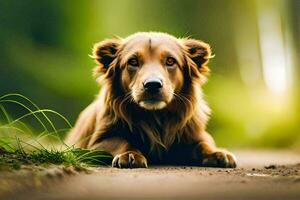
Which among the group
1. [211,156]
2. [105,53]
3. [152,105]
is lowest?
[211,156]

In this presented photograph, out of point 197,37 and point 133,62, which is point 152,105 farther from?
point 197,37

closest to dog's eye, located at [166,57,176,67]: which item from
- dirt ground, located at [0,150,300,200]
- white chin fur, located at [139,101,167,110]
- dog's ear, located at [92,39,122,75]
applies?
white chin fur, located at [139,101,167,110]

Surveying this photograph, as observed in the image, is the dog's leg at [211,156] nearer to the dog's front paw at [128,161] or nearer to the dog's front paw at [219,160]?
the dog's front paw at [219,160]

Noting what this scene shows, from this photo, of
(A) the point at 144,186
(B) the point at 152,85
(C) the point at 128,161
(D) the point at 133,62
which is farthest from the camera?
A: (D) the point at 133,62

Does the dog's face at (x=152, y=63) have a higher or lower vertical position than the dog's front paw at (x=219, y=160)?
higher

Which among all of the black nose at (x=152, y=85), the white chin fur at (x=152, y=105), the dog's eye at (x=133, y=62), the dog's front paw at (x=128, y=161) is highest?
the dog's eye at (x=133, y=62)

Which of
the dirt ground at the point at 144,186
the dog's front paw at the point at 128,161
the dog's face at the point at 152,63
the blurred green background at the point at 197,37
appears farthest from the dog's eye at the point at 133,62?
the blurred green background at the point at 197,37

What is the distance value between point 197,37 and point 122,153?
16.0 ft

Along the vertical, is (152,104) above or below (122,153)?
above

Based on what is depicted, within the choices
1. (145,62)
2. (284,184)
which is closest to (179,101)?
(145,62)

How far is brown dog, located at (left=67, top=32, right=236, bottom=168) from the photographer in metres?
4.75

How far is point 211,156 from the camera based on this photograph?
4.77m

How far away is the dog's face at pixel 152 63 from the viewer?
466 centimetres

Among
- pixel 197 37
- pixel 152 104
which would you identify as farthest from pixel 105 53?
pixel 197 37
